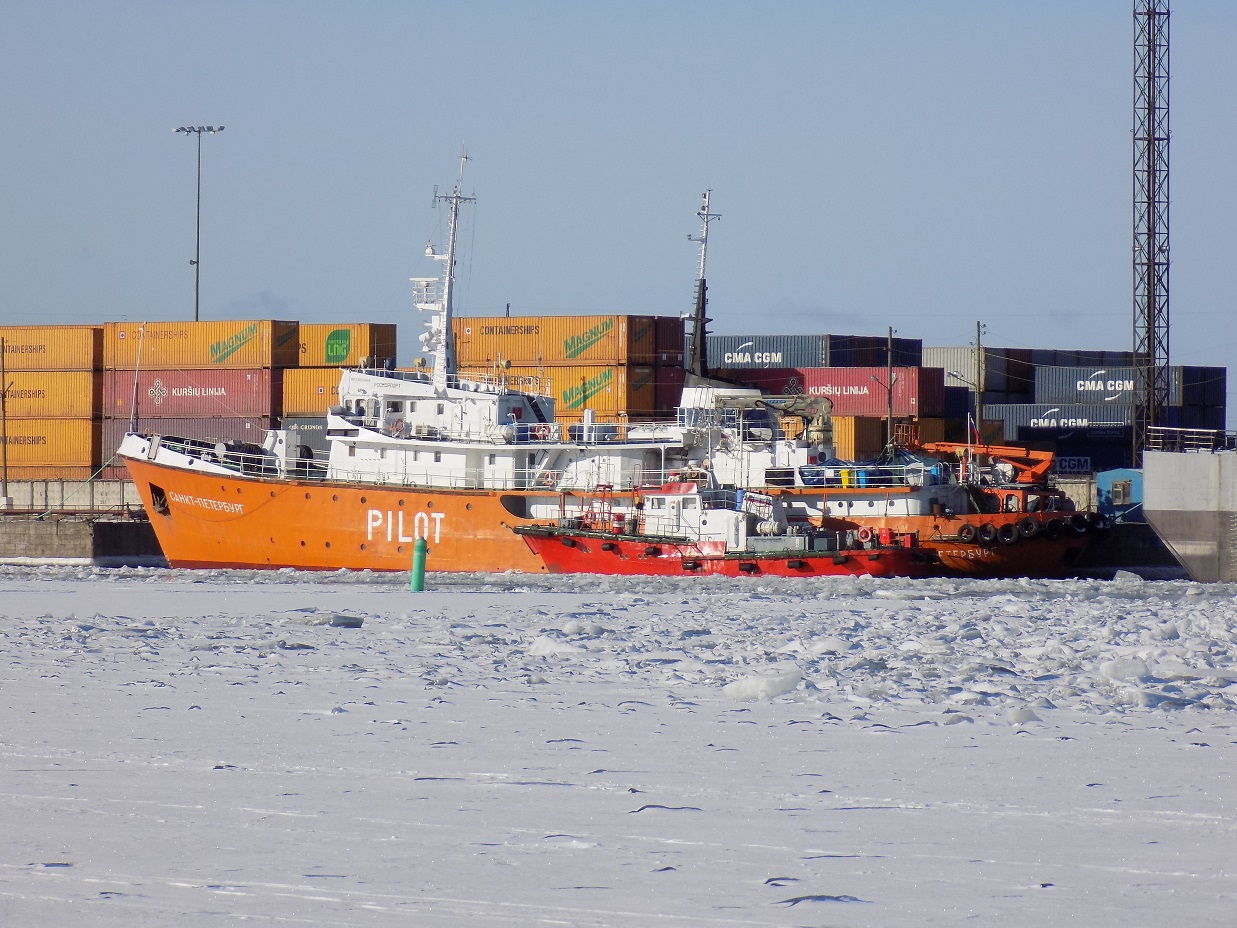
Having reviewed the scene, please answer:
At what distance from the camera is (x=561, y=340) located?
3925cm

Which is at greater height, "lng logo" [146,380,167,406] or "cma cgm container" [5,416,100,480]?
"lng logo" [146,380,167,406]

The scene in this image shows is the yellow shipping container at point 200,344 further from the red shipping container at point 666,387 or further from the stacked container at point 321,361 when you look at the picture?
the red shipping container at point 666,387

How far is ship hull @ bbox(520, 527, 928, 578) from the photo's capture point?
26.6 metres

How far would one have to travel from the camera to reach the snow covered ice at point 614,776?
5.13m

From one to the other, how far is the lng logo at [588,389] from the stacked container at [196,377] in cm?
837

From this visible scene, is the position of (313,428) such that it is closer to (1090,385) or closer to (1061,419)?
(1061,419)

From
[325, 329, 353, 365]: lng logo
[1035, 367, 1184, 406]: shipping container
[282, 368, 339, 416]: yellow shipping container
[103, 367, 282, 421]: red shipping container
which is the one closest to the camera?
[282, 368, 339, 416]: yellow shipping container

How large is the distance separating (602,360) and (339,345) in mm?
7772

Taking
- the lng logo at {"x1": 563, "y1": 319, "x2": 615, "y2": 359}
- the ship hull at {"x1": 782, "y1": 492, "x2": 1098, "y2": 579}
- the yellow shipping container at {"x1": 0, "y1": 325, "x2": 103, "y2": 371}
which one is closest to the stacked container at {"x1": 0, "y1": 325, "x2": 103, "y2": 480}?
the yellow shipping container at {"x1": 0, "y1": 325, "x2": 103, "y2": 371}

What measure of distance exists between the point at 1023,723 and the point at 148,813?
4.95 m

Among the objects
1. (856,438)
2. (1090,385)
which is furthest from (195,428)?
(1090,385)

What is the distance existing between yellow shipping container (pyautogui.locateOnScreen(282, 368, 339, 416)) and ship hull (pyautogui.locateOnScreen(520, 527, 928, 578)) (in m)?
14.0

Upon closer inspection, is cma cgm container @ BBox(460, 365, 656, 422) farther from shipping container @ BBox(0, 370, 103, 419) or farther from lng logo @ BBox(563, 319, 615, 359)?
shipping container @ BBox(0, 370, 103, 419)

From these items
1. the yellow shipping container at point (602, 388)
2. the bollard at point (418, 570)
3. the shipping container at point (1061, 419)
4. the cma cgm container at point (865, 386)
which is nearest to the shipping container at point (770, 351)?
the cma cgm container at point (865, 386)
